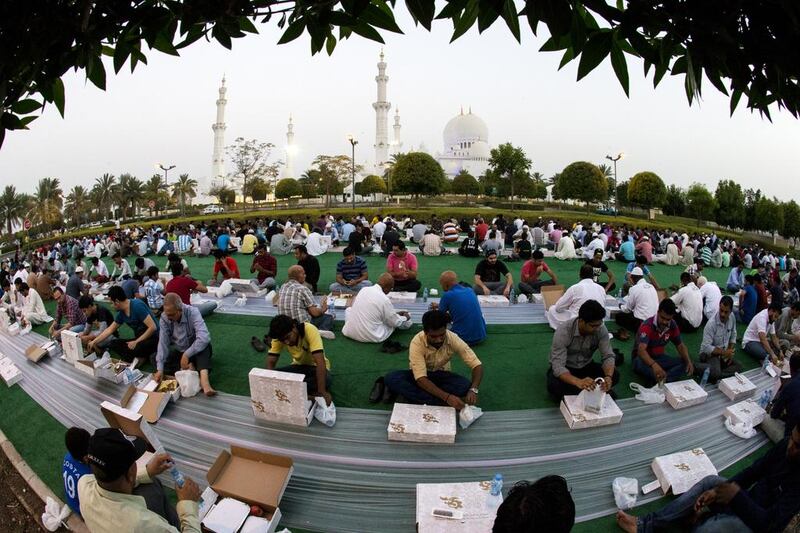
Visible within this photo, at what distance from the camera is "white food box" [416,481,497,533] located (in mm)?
2949

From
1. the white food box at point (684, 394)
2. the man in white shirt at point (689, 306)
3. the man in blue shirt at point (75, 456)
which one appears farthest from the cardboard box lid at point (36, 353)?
the man in white shirt at point (689, 306)

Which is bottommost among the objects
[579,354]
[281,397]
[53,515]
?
[53,515]

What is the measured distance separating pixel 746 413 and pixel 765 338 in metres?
2.11

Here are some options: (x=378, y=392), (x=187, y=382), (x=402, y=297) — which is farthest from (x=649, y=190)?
(x=187, y=382)

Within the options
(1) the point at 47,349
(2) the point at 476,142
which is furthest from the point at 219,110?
(1) the point at 47,349

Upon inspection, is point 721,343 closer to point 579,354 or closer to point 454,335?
point 579,354

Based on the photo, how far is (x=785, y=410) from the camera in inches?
153

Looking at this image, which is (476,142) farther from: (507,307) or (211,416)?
(211,416)

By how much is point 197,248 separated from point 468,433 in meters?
13.3

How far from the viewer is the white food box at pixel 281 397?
4.00 meters

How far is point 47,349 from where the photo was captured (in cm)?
Answer: 627

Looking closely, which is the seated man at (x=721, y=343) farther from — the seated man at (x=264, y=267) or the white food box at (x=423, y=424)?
the seated man at (x=264, y=267)

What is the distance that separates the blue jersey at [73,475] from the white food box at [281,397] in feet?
4.44

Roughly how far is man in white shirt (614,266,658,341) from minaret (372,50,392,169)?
171ft
